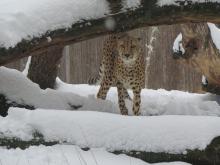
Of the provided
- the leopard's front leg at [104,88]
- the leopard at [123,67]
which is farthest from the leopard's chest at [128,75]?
the leopard's front leg at [104,88]

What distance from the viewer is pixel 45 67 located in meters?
8.98

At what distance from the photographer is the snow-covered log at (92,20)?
522 centimetres

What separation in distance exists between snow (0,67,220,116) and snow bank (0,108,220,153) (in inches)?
67.5

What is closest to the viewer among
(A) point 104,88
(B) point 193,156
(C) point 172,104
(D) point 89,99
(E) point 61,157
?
(E) point 61,157

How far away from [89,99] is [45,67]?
4.50ft

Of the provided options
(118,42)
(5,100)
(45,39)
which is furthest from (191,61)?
(45,39)

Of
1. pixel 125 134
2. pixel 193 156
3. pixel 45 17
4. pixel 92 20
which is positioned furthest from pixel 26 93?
pixel 193 156

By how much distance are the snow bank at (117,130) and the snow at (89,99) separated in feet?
5.63

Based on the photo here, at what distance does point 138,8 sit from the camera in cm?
523

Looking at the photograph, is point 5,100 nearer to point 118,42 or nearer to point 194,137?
point 118,42

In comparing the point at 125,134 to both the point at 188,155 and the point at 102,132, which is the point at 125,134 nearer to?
the point at 102,132

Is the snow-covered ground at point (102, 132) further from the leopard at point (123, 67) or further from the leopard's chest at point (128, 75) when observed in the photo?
the leopard's chest at point (128, 75)

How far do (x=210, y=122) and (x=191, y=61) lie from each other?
3.71m

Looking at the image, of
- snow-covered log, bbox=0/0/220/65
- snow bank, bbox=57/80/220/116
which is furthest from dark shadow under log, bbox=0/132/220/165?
snow bank, bbox=57/80/220/116
